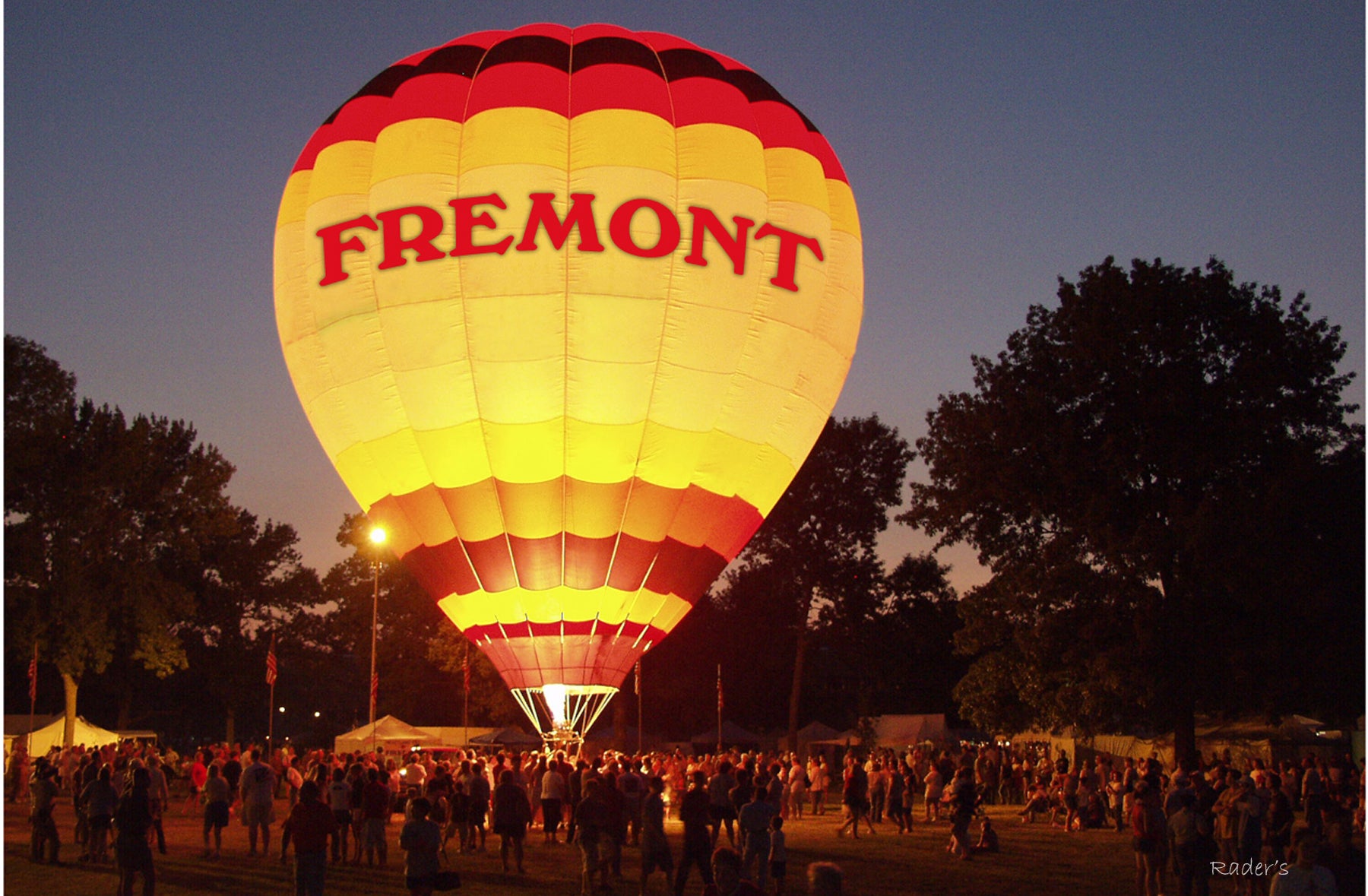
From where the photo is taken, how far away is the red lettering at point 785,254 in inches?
659

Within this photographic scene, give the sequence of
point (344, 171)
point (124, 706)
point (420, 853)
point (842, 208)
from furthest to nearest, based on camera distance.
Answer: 1. point (124, 706)
2. point (842, 208)
3. point (344, 171)
4. point (420, 853)

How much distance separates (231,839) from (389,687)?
1423 inches

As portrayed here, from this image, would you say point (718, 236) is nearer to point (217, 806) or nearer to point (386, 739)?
point (217, 806)

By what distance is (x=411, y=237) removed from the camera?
16031 mm

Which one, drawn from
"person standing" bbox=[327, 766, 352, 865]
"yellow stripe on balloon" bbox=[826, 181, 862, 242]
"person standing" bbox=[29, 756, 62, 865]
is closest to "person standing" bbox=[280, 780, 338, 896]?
"person standing" bbox=[327, 766, 352, 865]

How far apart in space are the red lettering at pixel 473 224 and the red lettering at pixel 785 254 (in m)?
3.23

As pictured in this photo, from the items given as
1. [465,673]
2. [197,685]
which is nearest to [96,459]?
[465,673]

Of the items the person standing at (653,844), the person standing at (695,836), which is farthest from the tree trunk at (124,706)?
the person standing at (695,836)

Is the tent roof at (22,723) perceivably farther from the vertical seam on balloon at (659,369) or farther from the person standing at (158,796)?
the vertical seam on balloon at (659,369)

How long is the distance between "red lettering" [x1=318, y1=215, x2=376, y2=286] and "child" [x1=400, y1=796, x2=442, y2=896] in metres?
9.00

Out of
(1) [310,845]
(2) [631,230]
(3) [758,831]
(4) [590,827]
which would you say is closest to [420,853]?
(1) [310,845]

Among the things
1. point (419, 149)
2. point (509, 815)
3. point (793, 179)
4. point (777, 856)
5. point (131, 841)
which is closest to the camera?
point (131, 841)

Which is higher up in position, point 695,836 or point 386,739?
point 695,836

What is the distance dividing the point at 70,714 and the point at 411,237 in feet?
87.6
